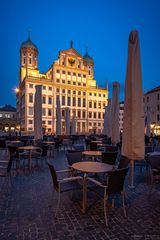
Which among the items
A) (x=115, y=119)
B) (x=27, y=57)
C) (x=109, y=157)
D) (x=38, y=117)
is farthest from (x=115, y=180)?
(x=27, y=57)

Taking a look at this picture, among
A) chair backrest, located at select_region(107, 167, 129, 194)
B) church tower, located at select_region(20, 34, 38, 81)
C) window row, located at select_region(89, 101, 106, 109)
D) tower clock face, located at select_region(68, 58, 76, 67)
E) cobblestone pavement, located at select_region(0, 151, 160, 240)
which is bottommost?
cobblestone pavement, located at select_region(0, 151, 160, 240)

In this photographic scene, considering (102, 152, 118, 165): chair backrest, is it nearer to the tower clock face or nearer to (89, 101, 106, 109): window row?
the tower clock face

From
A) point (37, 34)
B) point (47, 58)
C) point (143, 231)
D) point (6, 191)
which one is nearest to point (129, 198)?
point (143, 231)

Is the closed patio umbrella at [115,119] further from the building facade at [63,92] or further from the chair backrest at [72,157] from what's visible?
the building facade at [63,92]

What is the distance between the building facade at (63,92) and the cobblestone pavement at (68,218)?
43.8m

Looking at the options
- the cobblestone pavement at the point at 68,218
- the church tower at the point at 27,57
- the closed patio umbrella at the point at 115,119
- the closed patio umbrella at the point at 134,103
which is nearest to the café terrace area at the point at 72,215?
the cobblestone pavement at the point at 68,218

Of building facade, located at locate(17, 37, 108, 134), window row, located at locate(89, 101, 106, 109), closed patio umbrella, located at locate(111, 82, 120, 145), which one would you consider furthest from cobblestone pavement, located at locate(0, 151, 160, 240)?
window row, located at locate(89, 101, 106, 109)

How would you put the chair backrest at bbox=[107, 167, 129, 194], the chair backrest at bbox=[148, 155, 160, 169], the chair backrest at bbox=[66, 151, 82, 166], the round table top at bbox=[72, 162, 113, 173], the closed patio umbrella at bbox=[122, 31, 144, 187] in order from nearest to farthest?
the chair backrest at bbox=[107, 167, 129, 194] → the round table top at bbox=[72, 162, 113, 173] → the closed patio umbrella at bbox=[122, 31, 144, 187] → the chair backrest at bbox=[148, 155, 160, 169] → the chair backrest at bbox=[66, 151, 82, 166]

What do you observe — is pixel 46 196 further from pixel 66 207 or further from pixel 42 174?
pixel 42 174

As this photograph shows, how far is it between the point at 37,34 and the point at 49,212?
197073mm

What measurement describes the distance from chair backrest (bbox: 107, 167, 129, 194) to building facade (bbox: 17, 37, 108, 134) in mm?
45007

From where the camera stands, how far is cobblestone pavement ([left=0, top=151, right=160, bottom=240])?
9.01 feet

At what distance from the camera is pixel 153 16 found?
361ft

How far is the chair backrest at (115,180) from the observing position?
313cm
